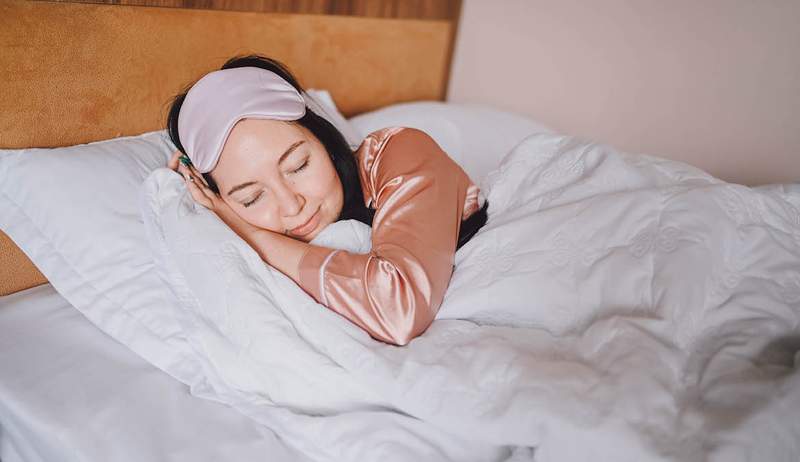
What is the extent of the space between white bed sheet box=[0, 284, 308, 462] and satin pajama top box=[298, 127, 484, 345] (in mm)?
273

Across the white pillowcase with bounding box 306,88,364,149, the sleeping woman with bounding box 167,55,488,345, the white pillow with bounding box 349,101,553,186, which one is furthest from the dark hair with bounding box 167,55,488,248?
the white pillow with bounding box 349,101,553,186

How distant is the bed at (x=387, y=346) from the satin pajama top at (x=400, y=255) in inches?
1.8

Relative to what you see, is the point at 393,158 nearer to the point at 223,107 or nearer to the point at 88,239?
the point at 223,107

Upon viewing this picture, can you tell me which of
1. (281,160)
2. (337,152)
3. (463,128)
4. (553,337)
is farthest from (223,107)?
(463,128)

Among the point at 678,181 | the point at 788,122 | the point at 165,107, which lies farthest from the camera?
the point at 788,122

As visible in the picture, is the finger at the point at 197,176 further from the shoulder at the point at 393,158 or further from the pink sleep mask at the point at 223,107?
the shoulder at the point at 393,158

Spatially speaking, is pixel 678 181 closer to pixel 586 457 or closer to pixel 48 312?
pixel 586 457

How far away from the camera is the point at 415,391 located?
91 centimetres

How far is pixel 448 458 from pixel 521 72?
1.87 m

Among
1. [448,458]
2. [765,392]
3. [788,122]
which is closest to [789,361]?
[765,392]

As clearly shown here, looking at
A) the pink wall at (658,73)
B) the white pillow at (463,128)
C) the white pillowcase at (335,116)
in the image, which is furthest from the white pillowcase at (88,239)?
the pink wall at (658,73)

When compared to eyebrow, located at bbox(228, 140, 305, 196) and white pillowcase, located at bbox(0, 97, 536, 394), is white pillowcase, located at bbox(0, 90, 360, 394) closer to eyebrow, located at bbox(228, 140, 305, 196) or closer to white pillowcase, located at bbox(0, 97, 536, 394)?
white pillowcase, located at bbox(0, 97, 536, 394)

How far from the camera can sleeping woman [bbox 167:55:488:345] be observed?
1.07m

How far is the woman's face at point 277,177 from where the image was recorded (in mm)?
1138
